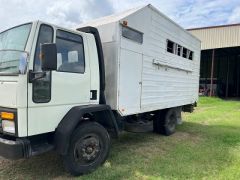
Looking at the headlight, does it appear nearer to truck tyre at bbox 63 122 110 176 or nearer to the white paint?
truck tyre at bbox 63 122 110 176

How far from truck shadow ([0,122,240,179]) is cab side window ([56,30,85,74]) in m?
1.77

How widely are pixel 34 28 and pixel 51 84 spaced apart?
32.7 inches

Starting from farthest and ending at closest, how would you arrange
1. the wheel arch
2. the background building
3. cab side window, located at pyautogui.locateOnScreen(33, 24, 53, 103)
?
the background building → the wheel arch → cab side window, located at pyautogui.locateOnScreen(33, 24, 53, 103)

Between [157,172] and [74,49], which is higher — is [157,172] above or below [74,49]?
below

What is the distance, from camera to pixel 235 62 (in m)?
29.7

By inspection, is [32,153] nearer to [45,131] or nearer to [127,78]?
[45,131]

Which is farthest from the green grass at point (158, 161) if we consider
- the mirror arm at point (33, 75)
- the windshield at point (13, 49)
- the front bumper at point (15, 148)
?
the windshield at point (13, 49)

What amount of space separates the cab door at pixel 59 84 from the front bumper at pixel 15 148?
19 centimetres

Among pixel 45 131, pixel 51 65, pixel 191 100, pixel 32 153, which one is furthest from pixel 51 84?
pixel 191 100

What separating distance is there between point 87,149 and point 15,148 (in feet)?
4.16

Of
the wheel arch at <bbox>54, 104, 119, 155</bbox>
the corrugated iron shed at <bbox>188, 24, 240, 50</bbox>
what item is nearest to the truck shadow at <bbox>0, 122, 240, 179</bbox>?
the wheel arch at <bbox>54, 104, 119, 155</bbox>

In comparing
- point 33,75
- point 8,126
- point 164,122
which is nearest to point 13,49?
point 33,75

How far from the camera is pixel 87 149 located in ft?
15.0

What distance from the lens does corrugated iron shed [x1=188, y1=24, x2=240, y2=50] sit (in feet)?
68.3
